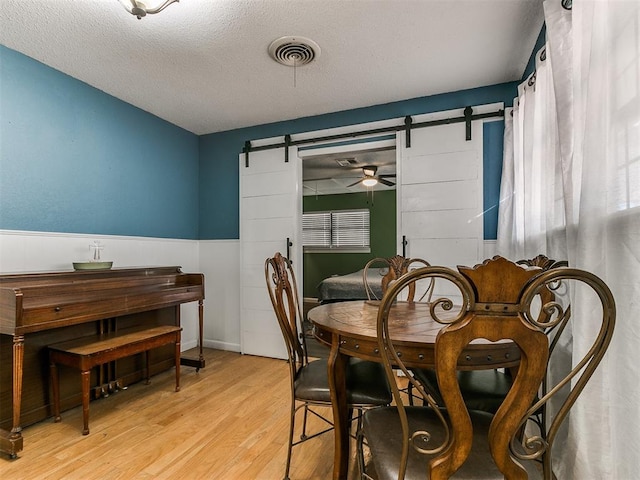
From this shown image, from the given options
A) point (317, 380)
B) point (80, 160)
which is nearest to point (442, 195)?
point (317, 380)

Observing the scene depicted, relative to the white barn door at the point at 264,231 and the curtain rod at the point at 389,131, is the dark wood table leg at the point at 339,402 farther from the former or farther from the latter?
the curtain rod at the point at 389,131

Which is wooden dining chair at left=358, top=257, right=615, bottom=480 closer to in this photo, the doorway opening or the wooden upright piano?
the wooden upright piano

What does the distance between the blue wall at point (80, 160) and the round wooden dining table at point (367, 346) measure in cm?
227

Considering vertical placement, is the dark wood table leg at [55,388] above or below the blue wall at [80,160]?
below

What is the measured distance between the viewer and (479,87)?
9.72 feet

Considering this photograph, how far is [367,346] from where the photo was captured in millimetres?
1252

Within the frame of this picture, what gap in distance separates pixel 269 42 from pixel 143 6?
83cm

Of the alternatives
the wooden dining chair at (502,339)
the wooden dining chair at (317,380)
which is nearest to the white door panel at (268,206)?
the wooden dining chair at (317,380)

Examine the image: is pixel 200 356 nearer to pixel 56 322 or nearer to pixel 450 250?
pixel 56 322

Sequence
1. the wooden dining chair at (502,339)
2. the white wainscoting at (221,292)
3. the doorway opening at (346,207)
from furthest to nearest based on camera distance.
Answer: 1. the doorway opening at (346,207)
2. the white wainscoting at (221,292)
3. the wooden dining chair at (502,339)

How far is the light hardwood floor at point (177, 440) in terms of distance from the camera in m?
1.76

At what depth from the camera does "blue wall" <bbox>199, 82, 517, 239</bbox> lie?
9.59 ft

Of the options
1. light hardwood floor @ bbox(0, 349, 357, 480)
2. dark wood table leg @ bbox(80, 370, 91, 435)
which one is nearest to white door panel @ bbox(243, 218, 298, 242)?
light hardwood floor @ bbox(0, 349, 357, 480)

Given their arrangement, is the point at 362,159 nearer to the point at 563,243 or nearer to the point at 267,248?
the point at 267,248
